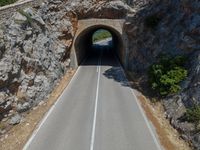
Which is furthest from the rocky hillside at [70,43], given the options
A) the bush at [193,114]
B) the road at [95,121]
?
the road at [95,121]

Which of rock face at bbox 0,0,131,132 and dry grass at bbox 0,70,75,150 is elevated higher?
rock face at bbox 0,0,131,132

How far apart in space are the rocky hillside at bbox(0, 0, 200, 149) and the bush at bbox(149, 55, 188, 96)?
749 millimetres

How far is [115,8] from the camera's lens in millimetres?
43562

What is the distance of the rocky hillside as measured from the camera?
2745 centimetres

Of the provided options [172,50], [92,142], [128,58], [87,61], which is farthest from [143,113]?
[87,61]

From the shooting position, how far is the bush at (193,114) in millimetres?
24500

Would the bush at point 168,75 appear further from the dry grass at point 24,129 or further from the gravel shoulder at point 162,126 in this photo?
the dry grass at point 24,129

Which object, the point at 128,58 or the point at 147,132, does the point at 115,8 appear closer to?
the point at 128,58

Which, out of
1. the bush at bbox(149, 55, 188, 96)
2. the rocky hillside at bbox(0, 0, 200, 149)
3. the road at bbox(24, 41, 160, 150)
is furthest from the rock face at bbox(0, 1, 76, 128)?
the bush at bbox(149, 55, 188, 96)

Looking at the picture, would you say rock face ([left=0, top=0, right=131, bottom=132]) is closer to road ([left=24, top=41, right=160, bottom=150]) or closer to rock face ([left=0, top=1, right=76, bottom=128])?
rock face ([left=0, top=1, right=76, bottom=128])

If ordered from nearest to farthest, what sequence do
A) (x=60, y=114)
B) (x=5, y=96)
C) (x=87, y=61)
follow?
(x=5, y=96) → (x=60, y=114) → (x=87, y=61)

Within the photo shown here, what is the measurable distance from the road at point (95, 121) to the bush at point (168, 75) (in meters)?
2.99

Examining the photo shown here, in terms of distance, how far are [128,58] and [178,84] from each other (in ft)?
48.4

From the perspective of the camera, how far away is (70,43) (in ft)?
145
